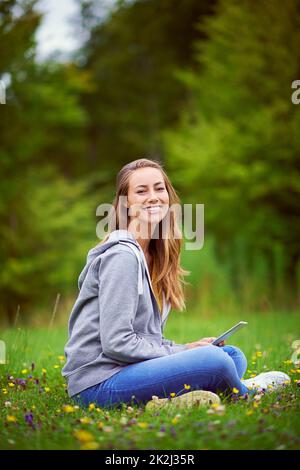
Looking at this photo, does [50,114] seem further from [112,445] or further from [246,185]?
[112,445]

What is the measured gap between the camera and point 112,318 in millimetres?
2873

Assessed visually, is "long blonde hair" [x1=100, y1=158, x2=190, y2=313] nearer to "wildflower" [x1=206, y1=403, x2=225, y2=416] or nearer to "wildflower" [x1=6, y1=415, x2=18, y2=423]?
"wildflower" [x1=206, y1=403, x2=225, y2=416]

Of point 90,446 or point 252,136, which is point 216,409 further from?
point 252,136

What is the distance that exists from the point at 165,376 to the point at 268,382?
29.7 inches

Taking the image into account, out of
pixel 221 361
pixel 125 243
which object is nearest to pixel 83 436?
pixel 221 361

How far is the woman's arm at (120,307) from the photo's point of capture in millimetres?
2869

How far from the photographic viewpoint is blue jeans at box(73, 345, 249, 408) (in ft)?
9.70

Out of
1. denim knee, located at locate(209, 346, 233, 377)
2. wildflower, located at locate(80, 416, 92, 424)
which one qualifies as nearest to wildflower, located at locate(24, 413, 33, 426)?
wildflower, located at locate(80, 416, 92, 424)

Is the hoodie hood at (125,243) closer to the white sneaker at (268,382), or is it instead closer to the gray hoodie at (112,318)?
the gray hoodie at (112,318)

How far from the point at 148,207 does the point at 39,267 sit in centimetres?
892

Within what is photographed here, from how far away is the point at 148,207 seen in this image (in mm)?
3277

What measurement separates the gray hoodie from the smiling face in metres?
0.18

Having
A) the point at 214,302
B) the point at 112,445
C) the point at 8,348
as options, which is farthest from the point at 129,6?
the point at 112,445

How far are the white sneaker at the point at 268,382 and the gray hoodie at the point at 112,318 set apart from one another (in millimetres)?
506
